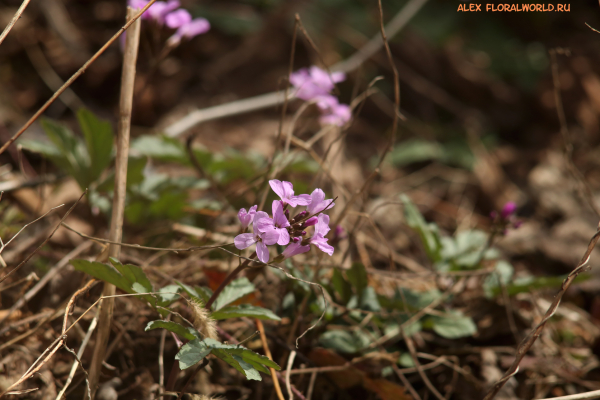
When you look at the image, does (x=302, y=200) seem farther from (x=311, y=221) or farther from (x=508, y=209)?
(x=508, y=209)

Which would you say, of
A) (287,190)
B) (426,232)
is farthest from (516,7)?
(287,190)

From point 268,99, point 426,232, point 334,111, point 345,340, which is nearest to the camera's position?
point 345,340

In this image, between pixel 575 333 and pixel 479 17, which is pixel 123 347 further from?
pixel 479 17

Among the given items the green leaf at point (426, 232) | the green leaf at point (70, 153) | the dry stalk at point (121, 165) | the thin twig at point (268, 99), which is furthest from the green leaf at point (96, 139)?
the green leaf at point (426, 232)

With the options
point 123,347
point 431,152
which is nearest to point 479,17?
point 431,152

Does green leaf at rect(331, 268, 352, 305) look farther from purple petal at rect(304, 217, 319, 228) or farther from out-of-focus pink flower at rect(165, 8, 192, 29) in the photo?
out-of-focus pink flower at rect(165, 8, 192, 29)

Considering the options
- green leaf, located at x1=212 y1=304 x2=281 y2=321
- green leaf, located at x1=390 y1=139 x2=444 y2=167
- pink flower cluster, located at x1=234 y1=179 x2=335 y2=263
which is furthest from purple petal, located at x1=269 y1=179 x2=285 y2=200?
green leaf, located at x1=390 y1=139 x2=444 y2=167

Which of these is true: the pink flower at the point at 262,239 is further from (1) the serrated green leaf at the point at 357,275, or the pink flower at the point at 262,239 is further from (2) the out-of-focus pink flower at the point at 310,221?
(1) the serrated green leaf at the point at 357,275
